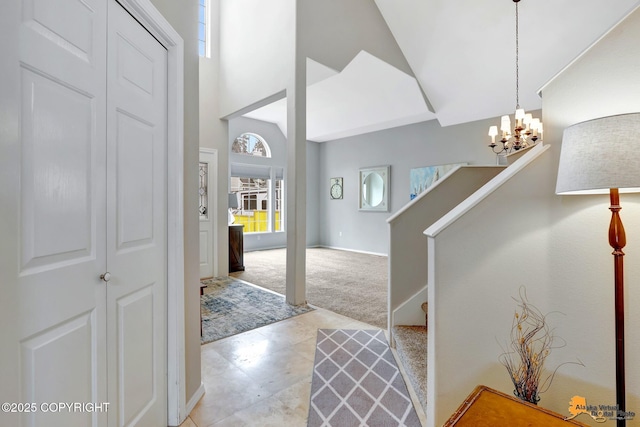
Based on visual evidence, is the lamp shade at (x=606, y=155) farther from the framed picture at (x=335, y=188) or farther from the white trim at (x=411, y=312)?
the framed picture at (x=335, y=188)

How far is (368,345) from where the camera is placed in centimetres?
264

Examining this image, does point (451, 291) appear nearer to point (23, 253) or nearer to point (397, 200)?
point (23, 253)

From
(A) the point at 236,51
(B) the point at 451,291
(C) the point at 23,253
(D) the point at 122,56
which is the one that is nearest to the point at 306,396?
(B) the point at 451,291

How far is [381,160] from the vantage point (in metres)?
7.32

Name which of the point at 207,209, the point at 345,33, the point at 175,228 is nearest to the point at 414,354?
the point at 175,228

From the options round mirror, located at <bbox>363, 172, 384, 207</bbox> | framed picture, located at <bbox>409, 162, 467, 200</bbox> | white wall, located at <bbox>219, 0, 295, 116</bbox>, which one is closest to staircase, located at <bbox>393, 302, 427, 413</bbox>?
white wall, located at <bbox>219, 0, 295, 116</bbox>

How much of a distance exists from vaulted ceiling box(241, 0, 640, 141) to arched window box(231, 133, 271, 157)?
1.14 meters

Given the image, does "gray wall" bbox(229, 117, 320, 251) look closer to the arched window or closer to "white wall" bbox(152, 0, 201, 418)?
the arched window

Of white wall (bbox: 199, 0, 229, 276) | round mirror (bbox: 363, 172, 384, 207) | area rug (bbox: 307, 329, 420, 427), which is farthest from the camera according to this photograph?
round mirror (bbox: 363, 172, 384, 207)

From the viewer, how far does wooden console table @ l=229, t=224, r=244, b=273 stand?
5.44 metres

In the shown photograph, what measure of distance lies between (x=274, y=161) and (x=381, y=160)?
9.13ft

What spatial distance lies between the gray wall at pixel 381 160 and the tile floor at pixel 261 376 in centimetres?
437

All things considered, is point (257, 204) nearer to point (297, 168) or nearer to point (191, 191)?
point (297, 168)

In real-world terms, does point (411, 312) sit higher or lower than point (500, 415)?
lower
